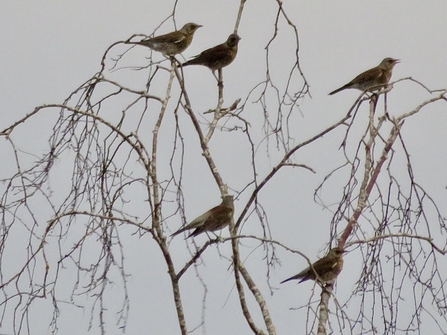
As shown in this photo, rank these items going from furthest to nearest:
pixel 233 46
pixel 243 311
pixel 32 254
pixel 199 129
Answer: pixel 233 46 → pixel 199 129 → pixel 243 311 → pixel 32 254

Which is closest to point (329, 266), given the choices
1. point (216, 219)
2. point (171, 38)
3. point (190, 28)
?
point (216, 219)

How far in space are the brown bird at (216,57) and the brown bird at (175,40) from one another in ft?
0.92

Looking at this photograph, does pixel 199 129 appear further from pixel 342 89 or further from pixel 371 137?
pixel 342 89

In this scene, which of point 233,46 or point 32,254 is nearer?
point 32,254

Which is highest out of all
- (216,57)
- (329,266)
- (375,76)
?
(216,57)

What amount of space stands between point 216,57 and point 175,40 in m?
0.51

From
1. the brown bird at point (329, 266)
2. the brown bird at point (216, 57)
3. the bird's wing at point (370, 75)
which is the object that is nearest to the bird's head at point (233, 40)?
the brown bird at point (216, 57)

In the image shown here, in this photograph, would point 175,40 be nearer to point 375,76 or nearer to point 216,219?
point 375,76

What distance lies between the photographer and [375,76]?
930cm

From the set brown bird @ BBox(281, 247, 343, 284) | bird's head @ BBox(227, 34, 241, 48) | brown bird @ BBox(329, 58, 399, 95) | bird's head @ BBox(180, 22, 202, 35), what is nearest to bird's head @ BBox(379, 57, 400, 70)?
brown bird @ BBox(329, 58, 399, 95)

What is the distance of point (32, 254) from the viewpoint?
512 cm

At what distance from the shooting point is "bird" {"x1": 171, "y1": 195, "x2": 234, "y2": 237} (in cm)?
684

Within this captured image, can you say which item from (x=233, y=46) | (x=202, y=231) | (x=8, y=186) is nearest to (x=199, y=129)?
(x=202, y=231)

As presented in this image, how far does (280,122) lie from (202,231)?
1250 mm
